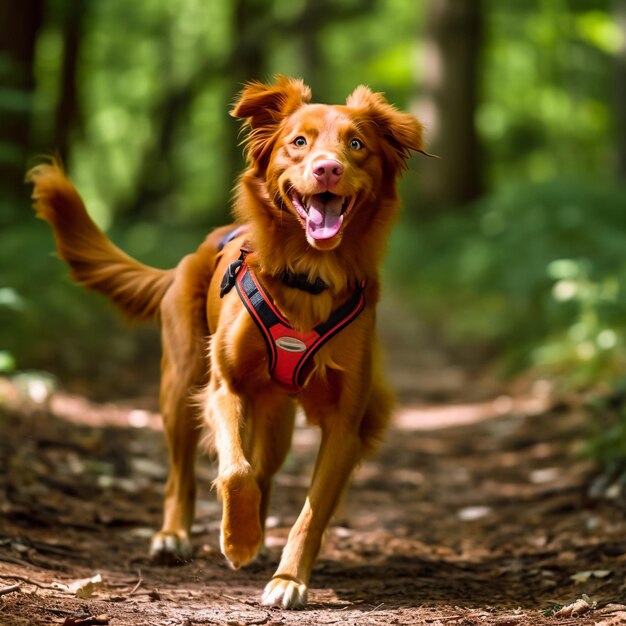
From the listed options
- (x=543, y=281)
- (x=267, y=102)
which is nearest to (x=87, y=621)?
(x=267, y=102)

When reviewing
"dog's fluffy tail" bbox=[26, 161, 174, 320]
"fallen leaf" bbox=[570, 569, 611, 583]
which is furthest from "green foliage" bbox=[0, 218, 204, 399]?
"fallen leaf" bbox=[570, 569, 611, 583]

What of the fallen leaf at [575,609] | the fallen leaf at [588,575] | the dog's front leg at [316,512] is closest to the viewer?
the fallen leaf at [575,609]

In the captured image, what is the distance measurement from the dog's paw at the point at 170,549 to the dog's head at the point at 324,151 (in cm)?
157

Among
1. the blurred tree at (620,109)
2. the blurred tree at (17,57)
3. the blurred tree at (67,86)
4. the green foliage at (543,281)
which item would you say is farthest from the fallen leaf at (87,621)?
the blurred tree at (67,86)

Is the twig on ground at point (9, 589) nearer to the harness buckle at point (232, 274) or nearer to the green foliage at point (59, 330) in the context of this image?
the harness buckle at point (232, 274)

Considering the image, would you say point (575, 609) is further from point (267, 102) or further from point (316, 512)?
point (267, 102)

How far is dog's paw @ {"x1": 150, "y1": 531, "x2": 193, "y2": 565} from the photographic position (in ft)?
14.0

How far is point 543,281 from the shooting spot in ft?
32.9

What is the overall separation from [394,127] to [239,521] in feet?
5.61

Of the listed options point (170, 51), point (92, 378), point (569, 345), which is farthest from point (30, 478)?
point (170, 51)

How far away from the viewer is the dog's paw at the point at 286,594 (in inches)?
137

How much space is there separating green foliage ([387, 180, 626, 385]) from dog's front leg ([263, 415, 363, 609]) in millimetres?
4087

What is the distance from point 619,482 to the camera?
5234 millimetres

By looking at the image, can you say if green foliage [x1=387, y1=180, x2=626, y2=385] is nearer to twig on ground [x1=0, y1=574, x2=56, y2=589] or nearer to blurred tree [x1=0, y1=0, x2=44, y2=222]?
twig on ground [x1=0, y1=574, x2=56, y2=589]
